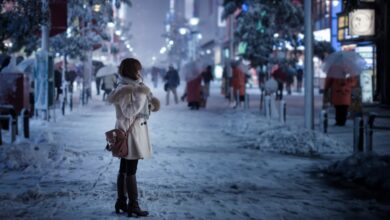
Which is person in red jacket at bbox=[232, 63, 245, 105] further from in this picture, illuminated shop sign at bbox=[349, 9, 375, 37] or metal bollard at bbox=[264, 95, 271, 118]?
metal bollard at bbox=[264, 95, 271, 118]

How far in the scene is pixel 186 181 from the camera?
9.27 meters

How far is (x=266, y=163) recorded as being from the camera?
11266 mm

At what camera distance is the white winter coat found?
6.77 metres

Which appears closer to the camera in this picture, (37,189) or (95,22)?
(37,189)

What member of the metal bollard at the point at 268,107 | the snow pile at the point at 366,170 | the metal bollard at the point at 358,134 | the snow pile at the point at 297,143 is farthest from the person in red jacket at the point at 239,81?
the snow pile at the point at 366,170

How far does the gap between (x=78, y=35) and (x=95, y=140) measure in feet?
58.9

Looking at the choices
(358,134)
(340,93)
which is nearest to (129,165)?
(358,134)

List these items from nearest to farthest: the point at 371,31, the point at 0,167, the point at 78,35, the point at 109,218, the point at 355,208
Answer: the point at 109,218 → the point at 355,208 → the point at 0,167 → the point at 371,31 → the point at 78,35

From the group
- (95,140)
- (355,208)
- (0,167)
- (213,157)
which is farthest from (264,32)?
(355,208)

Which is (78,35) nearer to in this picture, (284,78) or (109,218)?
(284,78)

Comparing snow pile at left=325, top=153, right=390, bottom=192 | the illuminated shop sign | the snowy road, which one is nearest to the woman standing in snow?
the snowy road

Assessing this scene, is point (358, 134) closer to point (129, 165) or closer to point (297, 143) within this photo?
point (297, 143)

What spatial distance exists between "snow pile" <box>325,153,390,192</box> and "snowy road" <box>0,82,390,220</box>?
42 cm

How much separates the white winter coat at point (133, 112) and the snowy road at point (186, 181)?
0.76m
